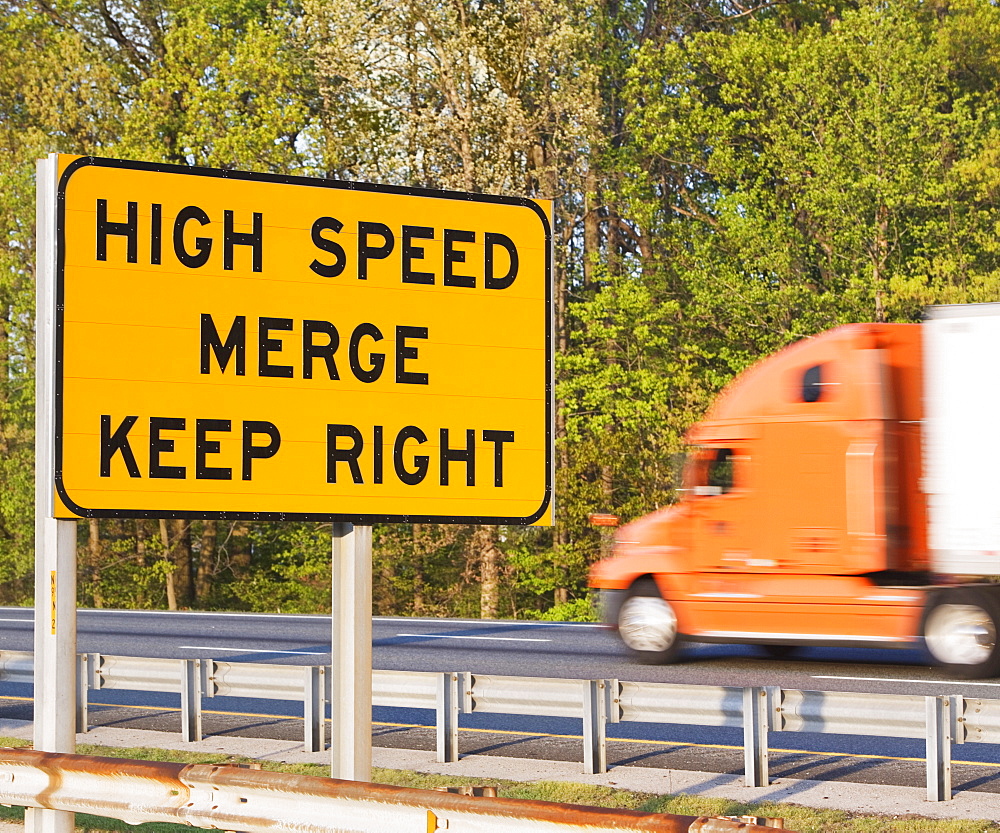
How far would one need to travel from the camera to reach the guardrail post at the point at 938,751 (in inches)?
363

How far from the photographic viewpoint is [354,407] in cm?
589

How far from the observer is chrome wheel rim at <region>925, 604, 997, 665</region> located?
14.9m

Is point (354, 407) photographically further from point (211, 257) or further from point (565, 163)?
point (565, 163)

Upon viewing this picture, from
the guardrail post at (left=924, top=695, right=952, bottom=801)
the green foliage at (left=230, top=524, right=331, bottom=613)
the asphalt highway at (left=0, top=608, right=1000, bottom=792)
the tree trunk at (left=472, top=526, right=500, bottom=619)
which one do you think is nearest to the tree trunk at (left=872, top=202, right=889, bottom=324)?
the tree trunk at (left=472, top=526, right=500, bottom=619)

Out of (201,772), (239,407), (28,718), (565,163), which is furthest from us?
(565,163)

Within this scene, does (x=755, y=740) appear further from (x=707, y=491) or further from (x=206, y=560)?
(x=206, y=560)

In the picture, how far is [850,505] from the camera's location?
15.6 m

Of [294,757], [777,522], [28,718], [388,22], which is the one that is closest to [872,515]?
[777,522]

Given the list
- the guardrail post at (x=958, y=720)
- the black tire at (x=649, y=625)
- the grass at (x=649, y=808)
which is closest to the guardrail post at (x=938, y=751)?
A: the guardrail post at (x=958, y=720)

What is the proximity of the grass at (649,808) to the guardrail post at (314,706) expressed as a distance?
0.70 m

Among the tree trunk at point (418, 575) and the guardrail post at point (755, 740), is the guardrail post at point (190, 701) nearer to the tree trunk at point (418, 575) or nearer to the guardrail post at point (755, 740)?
the guardrail post at point (755, 740)

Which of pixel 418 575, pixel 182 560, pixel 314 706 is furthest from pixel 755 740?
pixel 182 560

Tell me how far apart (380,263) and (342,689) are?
164 centimetres

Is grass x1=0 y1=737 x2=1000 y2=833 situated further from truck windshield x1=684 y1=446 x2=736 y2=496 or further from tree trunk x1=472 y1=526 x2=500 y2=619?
tree trunk x1=472 y1=526 x2=500 y2=619
